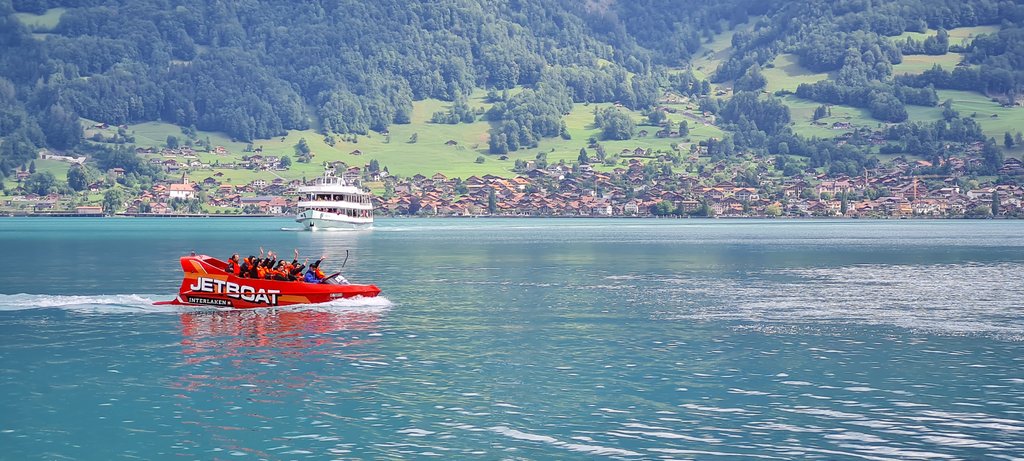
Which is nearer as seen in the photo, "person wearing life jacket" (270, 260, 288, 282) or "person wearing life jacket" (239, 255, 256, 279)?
"person wearing life jacket" (239, 255, 256, 279)

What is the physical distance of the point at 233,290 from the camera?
58.3 metres

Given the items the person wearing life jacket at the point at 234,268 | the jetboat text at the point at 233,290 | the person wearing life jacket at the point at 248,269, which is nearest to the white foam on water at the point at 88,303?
the jetboat text at the point at 233,290

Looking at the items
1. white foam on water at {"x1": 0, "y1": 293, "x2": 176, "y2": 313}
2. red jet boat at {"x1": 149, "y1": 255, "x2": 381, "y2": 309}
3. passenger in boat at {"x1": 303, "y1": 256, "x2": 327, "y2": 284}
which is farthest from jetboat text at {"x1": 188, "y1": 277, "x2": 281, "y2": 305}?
passenger in boat at {"x1": 303, "y1": 256, "x2": 327, "y2": 284}

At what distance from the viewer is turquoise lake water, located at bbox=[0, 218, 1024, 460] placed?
98.2 feet

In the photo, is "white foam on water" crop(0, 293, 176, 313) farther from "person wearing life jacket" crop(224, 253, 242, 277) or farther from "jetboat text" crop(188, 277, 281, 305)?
"person wearing life jacket" crop(224, 253, 242, 277)

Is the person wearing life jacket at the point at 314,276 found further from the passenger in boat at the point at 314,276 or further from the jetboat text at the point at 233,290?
the jetboat text at the point at 233,290

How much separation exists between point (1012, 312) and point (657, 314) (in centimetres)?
1730

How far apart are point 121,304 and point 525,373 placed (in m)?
29.5

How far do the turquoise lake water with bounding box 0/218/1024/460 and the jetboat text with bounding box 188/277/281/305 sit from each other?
876mm

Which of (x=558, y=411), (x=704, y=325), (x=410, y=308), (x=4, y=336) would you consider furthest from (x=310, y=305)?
(x=558, y=411)

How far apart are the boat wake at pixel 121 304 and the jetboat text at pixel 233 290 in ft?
3.13

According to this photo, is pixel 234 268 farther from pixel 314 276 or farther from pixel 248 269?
pixel 314 276

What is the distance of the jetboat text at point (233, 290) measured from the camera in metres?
58.3

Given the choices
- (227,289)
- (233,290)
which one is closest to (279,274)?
(233,290)
